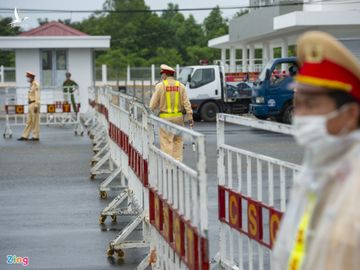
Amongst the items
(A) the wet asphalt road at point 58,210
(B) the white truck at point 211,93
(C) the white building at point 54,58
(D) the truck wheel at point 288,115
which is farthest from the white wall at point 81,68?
(A) the wet asphalt road at point 58,210

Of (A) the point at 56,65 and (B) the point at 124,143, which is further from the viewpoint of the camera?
(A) the point at 56,65

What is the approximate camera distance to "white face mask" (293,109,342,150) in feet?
9.45

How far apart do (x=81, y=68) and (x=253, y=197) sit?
39.0 metres

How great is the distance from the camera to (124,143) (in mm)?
12781

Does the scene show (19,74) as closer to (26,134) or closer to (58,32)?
(58,32)

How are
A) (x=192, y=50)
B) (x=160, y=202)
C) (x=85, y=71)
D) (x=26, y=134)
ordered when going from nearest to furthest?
1. (x=160, y=202)
2. (x=26, y=134)
3. (x=85, y=71)
4. (x=192, y=50)

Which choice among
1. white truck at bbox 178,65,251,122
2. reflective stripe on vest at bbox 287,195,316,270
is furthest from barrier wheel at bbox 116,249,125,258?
white truck at bbox 178,65,251,122

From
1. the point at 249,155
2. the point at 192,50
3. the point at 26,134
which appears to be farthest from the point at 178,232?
the point at 192,50

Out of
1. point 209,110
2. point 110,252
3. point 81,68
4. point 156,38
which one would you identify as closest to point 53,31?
point 81,68

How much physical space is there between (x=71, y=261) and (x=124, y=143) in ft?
12.0

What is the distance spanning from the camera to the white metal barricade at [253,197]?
19.2 feet

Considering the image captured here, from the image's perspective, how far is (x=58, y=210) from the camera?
507 inches

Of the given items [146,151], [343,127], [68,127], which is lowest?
[68,127]

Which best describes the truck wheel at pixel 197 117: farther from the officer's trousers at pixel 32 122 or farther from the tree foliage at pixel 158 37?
the tree foliage at pixel 158 37
